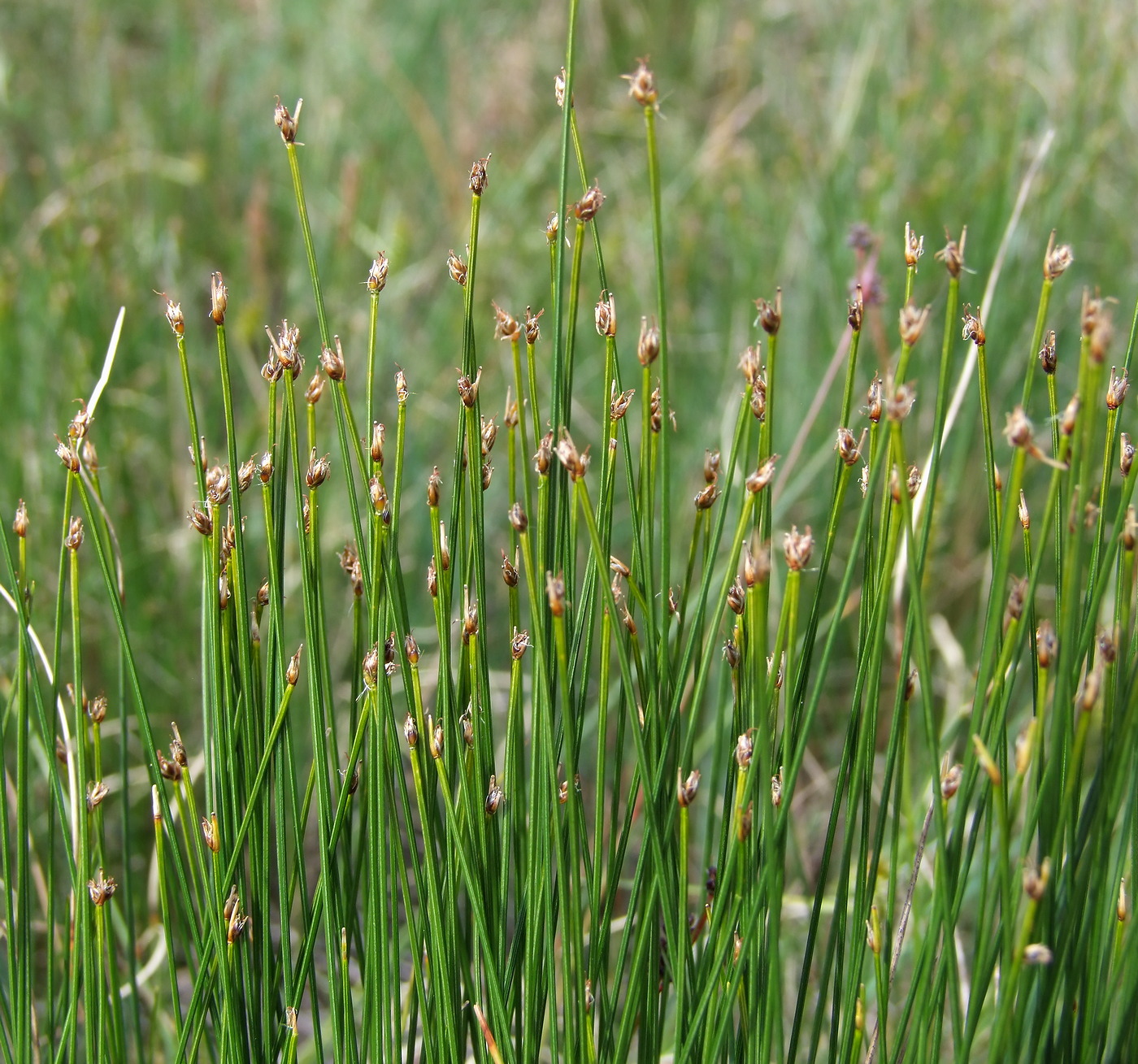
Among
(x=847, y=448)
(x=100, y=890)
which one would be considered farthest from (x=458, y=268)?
(x=100, y=890)

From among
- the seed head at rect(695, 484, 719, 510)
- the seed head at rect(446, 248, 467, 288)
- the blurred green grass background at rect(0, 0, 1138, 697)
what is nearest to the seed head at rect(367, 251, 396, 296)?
the seed head at rect(446, 248, 467, 288)

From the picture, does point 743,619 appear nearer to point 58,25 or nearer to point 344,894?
point 344,894

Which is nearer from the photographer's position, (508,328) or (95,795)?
(508,328)

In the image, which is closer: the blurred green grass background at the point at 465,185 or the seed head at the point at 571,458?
the seed head at the point at 571,458

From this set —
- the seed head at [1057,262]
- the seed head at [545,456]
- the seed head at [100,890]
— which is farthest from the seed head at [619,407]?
the seed head at [100,890]

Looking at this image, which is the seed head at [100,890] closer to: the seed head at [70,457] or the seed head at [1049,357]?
the seed head at [70,457]

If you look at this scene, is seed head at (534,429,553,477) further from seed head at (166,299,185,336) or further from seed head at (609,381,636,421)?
seed head at (166,299,185,336)

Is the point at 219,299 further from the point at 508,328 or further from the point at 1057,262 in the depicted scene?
the point at 1057,262

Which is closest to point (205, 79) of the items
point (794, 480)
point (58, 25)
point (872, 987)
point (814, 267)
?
point (58, 25)
